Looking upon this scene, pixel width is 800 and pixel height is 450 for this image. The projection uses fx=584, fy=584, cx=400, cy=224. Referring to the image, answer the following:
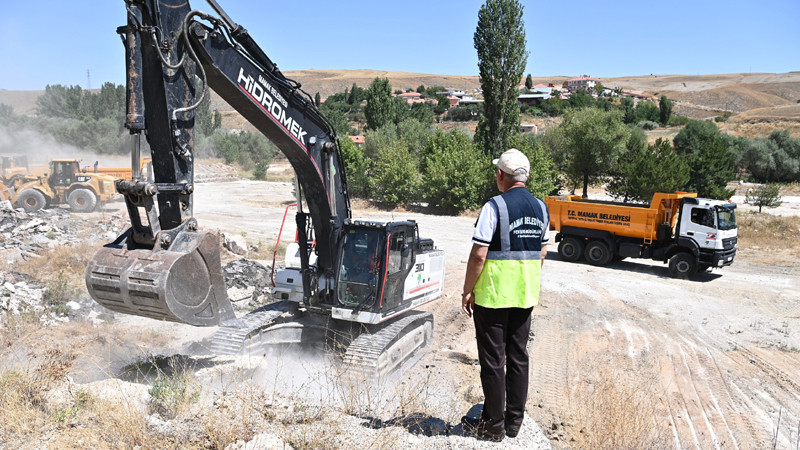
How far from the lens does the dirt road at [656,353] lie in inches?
256

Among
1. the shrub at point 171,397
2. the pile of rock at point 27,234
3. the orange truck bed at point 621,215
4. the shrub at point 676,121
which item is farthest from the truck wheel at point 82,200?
the shrub at point 676,121

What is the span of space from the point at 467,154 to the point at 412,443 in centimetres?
2548

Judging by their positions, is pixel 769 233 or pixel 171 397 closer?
pixel 171 397

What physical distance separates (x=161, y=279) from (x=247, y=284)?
26.1ft

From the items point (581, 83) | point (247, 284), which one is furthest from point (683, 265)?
point (581, 83)

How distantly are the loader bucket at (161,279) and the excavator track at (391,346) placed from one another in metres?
1.74

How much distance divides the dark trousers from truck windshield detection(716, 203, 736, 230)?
14040mm

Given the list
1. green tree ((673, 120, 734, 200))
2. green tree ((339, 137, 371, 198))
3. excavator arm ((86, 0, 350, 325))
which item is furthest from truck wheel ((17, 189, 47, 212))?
green tree ((673, 120, 734, 200))

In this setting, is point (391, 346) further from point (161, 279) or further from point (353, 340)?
point (161, 279)

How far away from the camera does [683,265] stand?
637 inches

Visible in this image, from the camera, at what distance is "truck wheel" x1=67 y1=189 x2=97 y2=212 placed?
74.4 ft

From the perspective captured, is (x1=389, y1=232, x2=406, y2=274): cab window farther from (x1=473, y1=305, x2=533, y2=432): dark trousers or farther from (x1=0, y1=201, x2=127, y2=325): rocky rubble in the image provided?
(x1=0, y1=201, x2=127, y2=325): rocky rubble

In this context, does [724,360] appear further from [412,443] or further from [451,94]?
[451,94]

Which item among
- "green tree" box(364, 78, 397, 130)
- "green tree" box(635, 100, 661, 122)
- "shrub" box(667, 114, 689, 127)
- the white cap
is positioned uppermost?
"green tree" box(635, 100, 661, 122)
